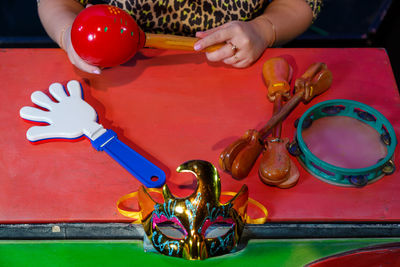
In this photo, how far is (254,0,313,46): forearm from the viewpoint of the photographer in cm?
102

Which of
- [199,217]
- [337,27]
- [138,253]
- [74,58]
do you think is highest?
[74,58]

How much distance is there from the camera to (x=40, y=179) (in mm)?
747

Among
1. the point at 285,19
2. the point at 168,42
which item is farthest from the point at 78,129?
the point at 285,19

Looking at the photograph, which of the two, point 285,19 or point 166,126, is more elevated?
point 285,19

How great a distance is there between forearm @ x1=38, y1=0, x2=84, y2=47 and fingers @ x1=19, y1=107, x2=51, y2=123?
223 mm

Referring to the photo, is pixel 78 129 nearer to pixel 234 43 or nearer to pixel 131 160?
pixel 131 160

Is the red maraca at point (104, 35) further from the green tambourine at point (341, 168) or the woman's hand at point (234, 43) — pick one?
the green tambourine at point (341, 168)

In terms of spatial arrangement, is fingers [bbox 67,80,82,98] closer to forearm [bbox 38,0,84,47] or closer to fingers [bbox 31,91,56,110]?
fingers [bbox 31,91,56,110]

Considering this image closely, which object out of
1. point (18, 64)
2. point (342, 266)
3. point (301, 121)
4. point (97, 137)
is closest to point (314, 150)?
point (301, 121)

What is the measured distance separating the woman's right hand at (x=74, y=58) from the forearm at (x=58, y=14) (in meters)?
0.04

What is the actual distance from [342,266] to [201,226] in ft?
0.94

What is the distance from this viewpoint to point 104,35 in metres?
0.75

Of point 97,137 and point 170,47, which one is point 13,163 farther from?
point 170,47

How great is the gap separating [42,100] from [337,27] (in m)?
1.70
